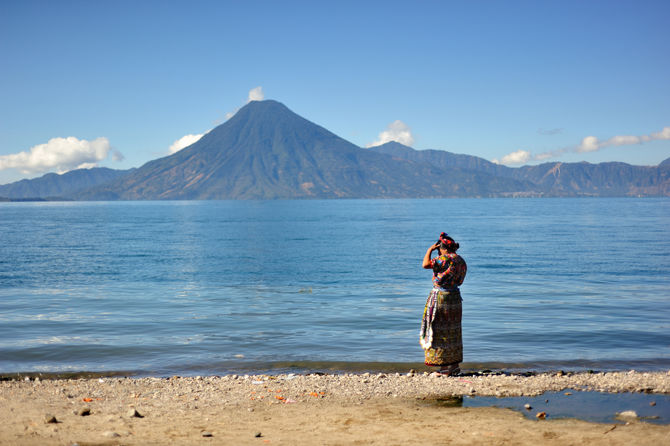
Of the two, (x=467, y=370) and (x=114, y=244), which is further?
(x=114, y=244)

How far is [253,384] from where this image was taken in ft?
39.3

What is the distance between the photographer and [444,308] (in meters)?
12.0

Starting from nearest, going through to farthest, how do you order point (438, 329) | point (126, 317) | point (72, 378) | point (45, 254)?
point (438, 329), point (72, 378), point (126, 317), point (45, 254)

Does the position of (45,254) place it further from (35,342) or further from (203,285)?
(35,342)

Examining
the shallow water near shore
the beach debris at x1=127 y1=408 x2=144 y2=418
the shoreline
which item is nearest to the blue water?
the shoreline

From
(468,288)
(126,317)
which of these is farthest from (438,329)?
(468,288)

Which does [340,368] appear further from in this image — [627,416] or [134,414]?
[627,416]

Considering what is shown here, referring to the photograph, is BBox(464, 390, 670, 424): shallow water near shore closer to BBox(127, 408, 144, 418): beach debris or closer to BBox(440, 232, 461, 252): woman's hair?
BBox(440, 232, 461, 252): woman's hair

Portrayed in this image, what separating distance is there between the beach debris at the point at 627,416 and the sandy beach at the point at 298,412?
13.5 inches

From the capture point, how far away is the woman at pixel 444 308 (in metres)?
11.9

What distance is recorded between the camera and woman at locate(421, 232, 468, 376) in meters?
11.9

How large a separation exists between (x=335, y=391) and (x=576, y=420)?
4.32m

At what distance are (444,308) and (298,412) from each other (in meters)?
3.90

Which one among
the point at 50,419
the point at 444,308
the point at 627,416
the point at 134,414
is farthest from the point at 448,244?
the point at 50,419
